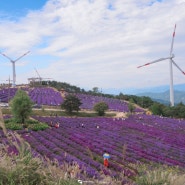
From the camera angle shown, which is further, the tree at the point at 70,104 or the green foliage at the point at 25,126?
the tree at the point at 70,104

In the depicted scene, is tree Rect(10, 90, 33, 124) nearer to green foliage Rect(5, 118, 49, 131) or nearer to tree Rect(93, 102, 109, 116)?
green foliage Rect(5, 118, 49, 131)

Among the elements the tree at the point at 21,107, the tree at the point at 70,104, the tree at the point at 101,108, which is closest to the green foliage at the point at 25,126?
the tree at the point at 21,107

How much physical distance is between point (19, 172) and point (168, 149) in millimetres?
27364

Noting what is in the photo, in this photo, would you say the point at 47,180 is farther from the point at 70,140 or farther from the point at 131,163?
the point at 70,140

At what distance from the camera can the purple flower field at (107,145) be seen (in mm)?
22641

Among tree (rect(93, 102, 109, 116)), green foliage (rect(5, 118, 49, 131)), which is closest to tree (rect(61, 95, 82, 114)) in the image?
tree (rect(93, 102, 109, 116))

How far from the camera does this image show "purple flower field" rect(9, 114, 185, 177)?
2264 cm

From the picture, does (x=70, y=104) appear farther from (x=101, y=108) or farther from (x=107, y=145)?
(x=107, y=145)

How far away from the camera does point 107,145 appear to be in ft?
97.0

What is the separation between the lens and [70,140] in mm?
31234

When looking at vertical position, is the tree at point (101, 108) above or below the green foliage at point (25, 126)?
above

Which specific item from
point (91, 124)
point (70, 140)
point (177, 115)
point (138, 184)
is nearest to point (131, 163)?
point (70, 140)

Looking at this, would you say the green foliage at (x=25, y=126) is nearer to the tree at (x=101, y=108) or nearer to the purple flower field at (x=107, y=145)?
the purple flower field at (x=107, y=145)

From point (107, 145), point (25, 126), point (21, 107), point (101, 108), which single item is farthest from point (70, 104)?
point (107, 145)
